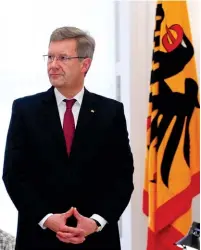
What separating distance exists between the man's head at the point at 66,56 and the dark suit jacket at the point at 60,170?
12cm

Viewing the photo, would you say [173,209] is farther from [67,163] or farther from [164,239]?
[67,163]

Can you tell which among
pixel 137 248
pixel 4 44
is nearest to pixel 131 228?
pixel 137 248

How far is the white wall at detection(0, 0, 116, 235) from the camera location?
2773 mm

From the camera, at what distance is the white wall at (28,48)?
277 cm

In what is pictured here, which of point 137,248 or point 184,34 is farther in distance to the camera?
point 137,248

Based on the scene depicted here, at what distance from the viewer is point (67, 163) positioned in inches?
70.9

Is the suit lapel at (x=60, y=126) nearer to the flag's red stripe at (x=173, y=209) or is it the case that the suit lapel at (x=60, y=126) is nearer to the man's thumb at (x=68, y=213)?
the man's thumb at (x=68, y=213)

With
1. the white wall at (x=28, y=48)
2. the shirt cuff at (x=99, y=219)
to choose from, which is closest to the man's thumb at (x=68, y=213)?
the shirt cuff at (x=99, y=219)

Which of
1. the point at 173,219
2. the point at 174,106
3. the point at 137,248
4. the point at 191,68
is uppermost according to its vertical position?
the point at 191,68

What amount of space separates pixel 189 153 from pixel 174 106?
28 cm

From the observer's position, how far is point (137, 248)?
2.73m

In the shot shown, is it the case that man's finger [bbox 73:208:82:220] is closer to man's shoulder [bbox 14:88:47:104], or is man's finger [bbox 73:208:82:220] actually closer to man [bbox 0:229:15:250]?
man's shoulder [bbox 14:88:47:104]

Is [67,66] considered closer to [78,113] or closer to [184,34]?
[78,113]

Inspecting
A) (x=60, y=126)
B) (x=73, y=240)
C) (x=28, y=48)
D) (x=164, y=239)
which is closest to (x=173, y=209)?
(x=164, y=239)
